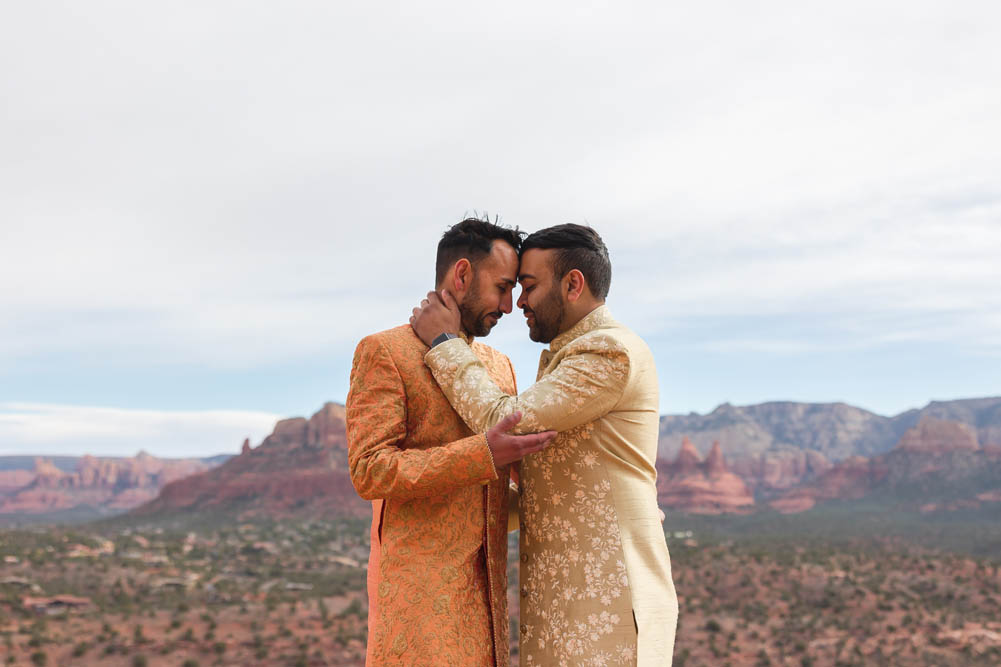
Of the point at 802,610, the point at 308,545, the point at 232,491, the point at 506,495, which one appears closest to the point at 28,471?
the point at 232,491

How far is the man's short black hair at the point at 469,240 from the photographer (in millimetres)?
3398

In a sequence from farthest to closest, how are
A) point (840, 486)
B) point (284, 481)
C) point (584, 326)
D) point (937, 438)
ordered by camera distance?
point (840, 486) → point (937, 438) → point (284, 481) → point (584, 326)

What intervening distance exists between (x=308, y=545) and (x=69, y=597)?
51.2 ft

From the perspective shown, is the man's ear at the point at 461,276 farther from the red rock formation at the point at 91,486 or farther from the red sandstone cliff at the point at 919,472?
the red rock formation at the point at 91,486

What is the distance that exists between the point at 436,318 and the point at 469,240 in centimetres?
34

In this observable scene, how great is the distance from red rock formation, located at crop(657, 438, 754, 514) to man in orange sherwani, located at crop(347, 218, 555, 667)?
79946 mm

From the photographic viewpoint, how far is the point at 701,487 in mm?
86812

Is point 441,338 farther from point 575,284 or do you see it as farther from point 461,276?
point 575,284

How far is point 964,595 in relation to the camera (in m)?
25.6

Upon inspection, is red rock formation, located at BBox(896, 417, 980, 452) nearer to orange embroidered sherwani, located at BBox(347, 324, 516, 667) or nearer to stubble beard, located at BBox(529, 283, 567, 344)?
stubble beard, located at BBox(529, 283, 567, 344)

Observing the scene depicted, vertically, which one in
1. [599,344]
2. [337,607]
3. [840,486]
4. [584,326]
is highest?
[584,326]

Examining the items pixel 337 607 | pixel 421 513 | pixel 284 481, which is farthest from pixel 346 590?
pixel 284 481

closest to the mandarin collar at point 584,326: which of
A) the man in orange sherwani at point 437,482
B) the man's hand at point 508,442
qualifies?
the man in orange sherwani at point 437,482

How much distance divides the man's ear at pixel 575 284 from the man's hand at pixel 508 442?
0.63 m
